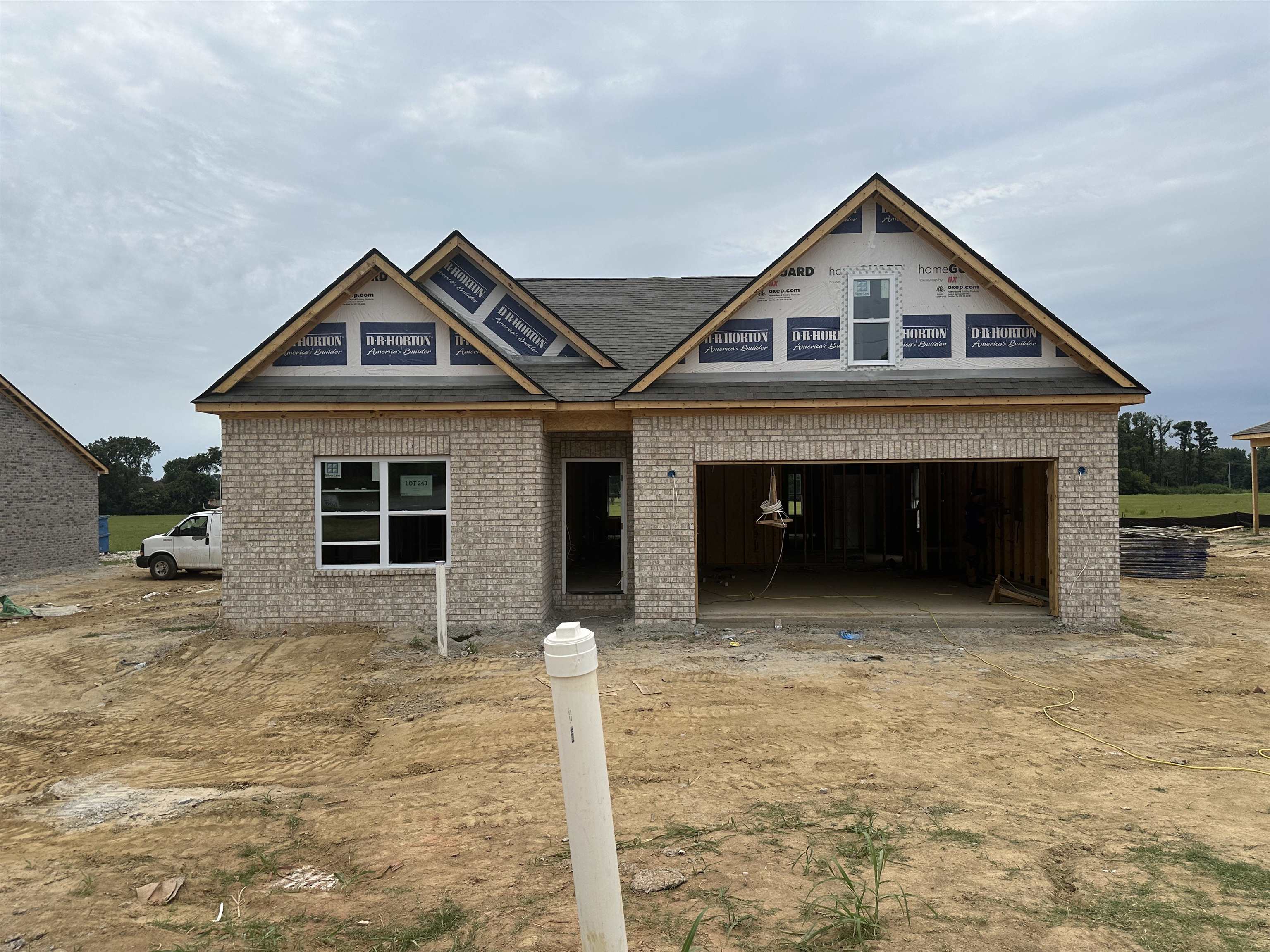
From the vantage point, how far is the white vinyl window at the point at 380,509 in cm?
1242

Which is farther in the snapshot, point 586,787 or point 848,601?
point 848,601

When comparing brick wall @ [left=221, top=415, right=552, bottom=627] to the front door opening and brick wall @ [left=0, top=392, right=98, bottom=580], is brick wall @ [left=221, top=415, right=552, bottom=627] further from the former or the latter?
brick wall @ [left=0, top=392, right=98, bottom=580]

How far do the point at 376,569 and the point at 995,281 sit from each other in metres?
10.7

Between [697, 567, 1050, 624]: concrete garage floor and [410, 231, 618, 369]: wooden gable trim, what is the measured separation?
491cm

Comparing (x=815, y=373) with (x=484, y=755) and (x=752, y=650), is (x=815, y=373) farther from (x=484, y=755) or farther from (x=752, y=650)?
(x=484, y=755)

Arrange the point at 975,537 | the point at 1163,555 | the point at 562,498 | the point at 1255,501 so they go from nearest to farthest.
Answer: the point at 562,498 < the point at 975,537 < the point at 1163,555 < the point at 1255,501

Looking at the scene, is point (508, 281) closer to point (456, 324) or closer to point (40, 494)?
point (456, 324)

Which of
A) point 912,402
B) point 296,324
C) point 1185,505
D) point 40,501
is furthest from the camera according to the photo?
point 1185,505

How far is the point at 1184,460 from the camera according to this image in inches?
3996

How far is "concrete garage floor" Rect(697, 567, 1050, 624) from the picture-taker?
41.5ft

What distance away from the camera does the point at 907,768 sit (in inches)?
251

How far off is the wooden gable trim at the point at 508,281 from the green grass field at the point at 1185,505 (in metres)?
33.2

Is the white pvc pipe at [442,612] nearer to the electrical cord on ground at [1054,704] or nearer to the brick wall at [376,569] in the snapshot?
the brick wall at [376,569]

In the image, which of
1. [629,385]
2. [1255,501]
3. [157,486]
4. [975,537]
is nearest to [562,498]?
[629,385]
